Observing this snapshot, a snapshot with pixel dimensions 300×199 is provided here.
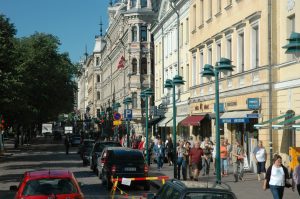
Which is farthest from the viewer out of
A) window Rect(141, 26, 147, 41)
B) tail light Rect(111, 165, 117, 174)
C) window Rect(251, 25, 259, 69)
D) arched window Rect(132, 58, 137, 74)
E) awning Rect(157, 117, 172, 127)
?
window Rect(141, 26, 147, 41)

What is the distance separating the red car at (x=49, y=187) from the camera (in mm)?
12242

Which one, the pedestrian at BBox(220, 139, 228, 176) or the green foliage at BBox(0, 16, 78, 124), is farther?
the green foliage at BBox(0, 16, 78, 124)

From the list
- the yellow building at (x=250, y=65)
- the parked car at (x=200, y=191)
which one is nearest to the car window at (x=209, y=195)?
the parked car at (x=200, y=191)

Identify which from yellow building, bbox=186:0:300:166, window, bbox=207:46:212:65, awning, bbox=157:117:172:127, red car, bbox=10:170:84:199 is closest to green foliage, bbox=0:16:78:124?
awning, bbox=157:117:172:127

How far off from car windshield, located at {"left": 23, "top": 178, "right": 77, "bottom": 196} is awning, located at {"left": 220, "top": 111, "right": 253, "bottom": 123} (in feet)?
54.9

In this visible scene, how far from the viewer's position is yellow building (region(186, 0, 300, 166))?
1009 inches

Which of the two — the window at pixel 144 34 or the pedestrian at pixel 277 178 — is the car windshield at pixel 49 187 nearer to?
the pedestrian at pixel 277 178

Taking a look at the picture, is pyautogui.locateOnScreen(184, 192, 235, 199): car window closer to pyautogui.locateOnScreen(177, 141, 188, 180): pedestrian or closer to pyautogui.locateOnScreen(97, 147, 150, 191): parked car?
pyautogui.locateOnScreen(97, 147, 150, 191): parked car

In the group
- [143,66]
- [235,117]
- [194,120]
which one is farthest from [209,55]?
[143,66]

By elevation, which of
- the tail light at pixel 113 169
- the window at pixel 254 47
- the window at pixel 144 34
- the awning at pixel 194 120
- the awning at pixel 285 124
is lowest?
the tail light at pixel 113 169

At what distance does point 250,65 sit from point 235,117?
8.74ft

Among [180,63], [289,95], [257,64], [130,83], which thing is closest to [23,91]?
[180,63]

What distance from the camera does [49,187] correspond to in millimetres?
12508

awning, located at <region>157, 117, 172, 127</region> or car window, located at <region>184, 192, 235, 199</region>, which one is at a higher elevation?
awning, located at <region>157, 117, 172, 127</region>
